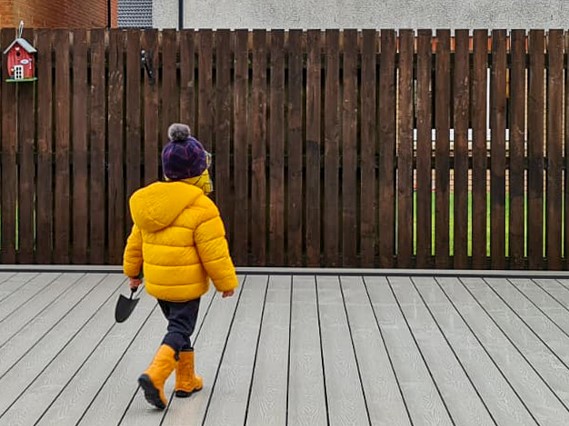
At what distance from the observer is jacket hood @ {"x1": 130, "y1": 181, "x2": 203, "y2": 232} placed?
4.46 meters

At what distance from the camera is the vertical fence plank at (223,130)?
27.0ft

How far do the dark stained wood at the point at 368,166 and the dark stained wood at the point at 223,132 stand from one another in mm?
1180

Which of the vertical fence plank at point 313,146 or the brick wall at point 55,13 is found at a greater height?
the brick wall at point 55,13

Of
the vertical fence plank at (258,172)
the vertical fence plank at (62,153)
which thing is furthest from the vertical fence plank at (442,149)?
the vertical fence plank at (62,153)

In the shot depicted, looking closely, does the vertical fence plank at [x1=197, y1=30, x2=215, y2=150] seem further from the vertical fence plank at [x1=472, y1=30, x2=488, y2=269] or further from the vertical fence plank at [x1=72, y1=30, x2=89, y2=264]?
the vertical fence plank at [x1=472, y1=30, x2=488, y2=269]

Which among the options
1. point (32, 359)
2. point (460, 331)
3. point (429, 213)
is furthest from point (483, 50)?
point (32, 359)

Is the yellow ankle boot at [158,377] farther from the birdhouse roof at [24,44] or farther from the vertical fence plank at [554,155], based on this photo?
the vertical fence plank at [554,155]

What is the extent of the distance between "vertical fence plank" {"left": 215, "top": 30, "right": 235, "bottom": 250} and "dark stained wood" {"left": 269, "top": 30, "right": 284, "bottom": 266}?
371mm

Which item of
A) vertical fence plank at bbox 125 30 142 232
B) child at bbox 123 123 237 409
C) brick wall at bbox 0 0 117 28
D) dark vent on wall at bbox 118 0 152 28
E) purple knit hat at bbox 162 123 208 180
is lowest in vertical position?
child at bbox 123 123 237 409

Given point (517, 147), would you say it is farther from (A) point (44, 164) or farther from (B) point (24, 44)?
(B) point (24, 44)

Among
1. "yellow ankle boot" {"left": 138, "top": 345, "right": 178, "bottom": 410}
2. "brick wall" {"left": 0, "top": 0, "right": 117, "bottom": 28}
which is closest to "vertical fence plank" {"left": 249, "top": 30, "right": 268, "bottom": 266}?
"yellow ankle boot" {"left": 138, "top": 345, "right": 178, "bottom": 410}

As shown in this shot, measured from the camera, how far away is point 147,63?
8227mm

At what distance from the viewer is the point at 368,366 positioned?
505 centimetres

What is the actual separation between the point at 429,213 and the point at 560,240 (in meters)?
1.17
